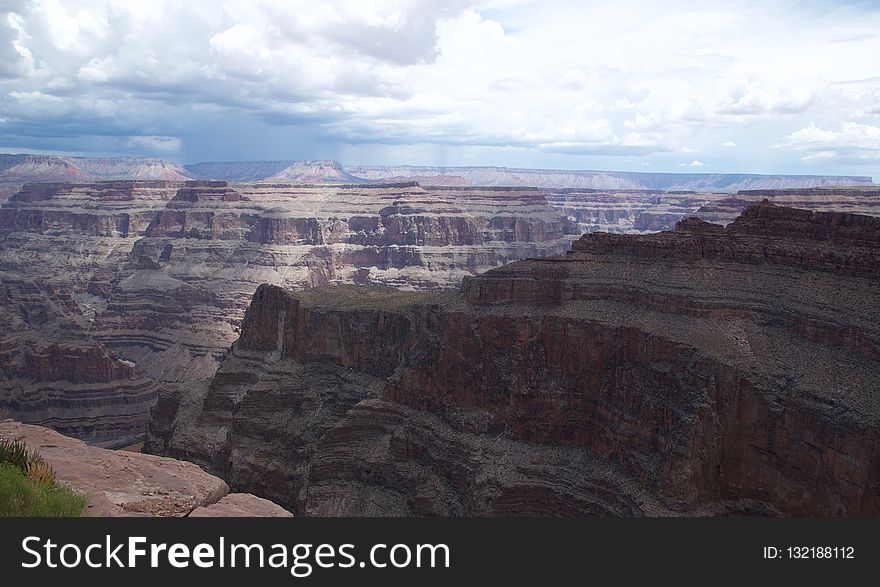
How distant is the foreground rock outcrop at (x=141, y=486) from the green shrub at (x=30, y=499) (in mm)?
586

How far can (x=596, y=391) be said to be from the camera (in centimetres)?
4588

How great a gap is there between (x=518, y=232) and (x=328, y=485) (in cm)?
12033

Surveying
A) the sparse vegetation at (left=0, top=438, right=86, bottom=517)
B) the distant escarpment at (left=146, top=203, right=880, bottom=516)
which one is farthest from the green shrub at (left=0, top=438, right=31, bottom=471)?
the distant escarpment at (left=146, top=203, right=880, bottom=516)

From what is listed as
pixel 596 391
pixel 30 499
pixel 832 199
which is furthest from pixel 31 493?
pixel 832 199

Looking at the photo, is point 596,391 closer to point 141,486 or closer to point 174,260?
point 141,486

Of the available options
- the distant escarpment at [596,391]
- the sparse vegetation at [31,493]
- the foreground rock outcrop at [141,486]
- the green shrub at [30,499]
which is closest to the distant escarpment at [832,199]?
the distant escarpment at [596,391]

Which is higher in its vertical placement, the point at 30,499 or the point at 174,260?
the point at 30,499

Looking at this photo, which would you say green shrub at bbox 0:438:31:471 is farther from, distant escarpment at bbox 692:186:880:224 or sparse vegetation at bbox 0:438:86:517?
distant escarpment at bbox 692:186:880:224

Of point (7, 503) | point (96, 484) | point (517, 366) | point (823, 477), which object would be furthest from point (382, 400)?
point (7, 503)

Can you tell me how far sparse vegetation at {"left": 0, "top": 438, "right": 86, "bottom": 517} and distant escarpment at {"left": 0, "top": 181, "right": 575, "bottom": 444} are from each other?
6443cm

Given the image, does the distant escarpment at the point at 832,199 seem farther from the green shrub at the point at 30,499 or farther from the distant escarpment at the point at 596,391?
the green shrub at the point at 30,499

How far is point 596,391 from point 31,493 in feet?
116

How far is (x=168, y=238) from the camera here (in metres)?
152

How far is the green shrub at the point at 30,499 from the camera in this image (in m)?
15.0
